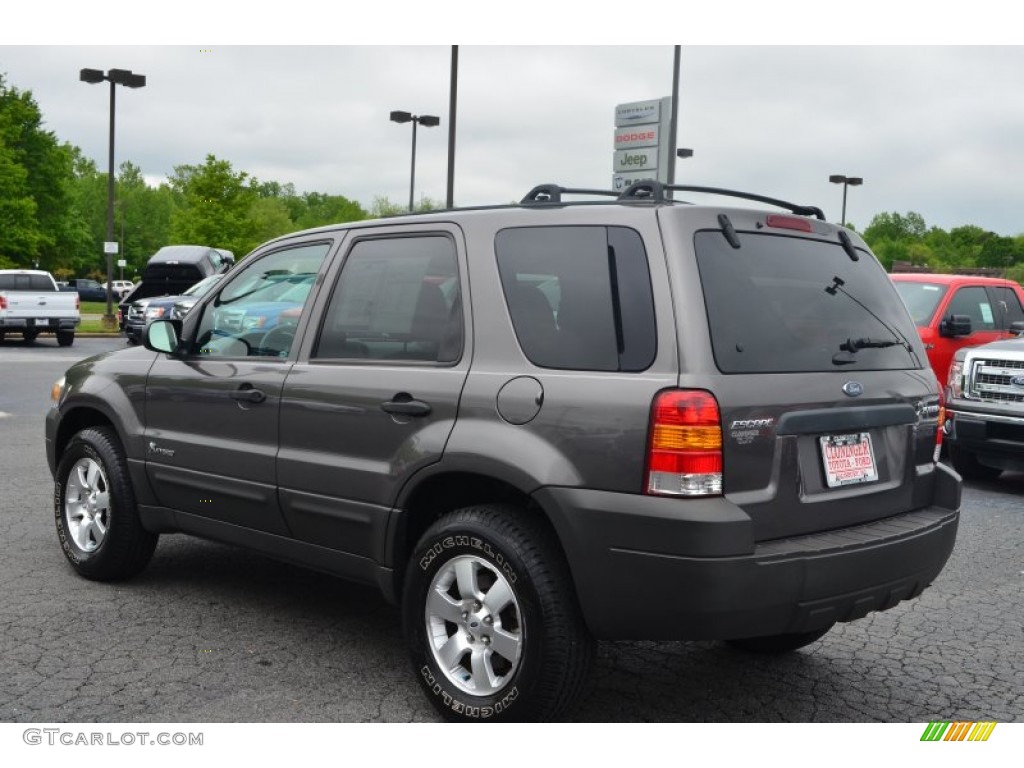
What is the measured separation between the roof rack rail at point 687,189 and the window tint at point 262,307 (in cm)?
142

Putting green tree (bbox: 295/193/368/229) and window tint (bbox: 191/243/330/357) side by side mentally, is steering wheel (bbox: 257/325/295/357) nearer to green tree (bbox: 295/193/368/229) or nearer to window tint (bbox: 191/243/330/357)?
window tint (bbox: 191/243/330/357)

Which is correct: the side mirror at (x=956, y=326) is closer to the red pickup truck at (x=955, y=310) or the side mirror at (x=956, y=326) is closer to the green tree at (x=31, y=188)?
the red pickup truck at (x=955, y=310)

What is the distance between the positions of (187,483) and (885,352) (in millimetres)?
3065

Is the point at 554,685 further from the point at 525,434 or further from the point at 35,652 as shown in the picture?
the point at 35,652

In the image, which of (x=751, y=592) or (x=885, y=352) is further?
(x=885, y=352)

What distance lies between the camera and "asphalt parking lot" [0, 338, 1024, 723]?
13.2 feet

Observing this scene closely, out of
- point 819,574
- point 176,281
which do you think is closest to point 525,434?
point 819,574

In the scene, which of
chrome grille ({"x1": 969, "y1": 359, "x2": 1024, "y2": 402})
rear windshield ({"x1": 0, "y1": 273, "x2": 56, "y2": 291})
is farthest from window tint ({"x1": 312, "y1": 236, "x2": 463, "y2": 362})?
rear windshield ({"x1": 0, "y1": 273, "x2": 56, "y2": 291})

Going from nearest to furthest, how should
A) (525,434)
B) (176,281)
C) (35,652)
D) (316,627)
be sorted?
(525,434) < (35,652) < (316,627) < (176,281)

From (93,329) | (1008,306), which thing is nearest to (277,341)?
(1008,306)

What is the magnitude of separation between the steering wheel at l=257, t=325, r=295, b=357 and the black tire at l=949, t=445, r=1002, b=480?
707 cm

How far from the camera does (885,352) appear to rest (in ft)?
13.5

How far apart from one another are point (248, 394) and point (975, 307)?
9.95 metres

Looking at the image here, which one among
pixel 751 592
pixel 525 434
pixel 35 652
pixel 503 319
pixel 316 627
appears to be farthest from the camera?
pixel 316 627
